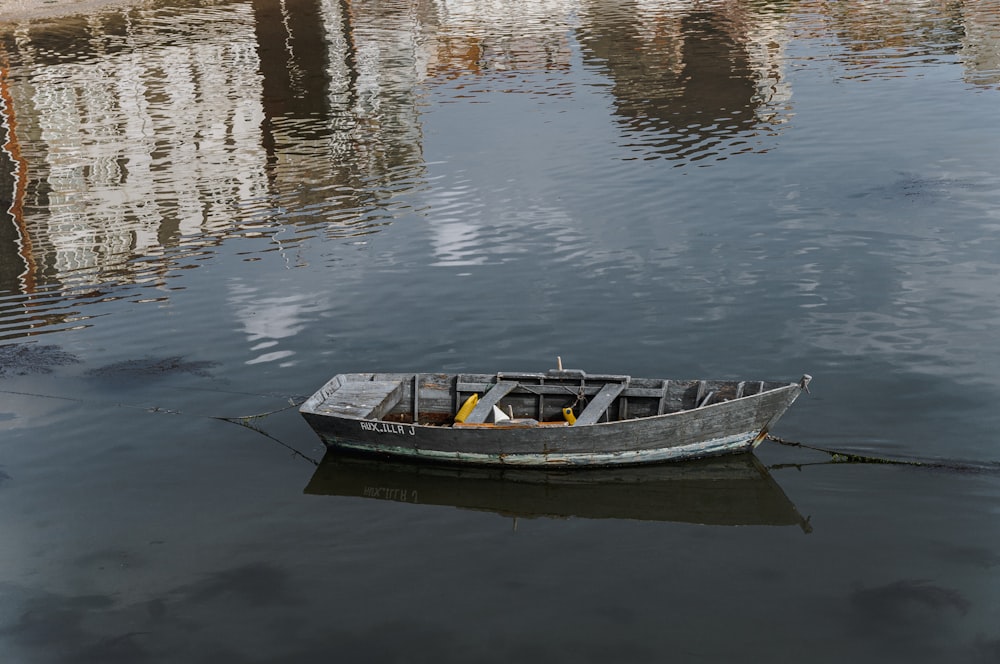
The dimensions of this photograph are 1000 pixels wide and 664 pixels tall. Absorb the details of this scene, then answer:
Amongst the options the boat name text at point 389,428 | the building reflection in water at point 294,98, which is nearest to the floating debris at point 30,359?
the building reflection in water at point 294,98

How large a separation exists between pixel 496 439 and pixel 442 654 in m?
5.81

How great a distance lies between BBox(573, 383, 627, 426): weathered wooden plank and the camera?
2242 cm

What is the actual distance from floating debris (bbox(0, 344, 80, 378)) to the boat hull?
33.2ft

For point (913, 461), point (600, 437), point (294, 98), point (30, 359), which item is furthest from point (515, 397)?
point (294, 98)

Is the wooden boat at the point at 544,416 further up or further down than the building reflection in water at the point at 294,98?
further down

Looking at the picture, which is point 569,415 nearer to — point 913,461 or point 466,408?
point 466,408

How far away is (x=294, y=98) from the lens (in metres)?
60.8

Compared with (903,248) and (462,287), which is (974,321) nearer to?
(903,248)

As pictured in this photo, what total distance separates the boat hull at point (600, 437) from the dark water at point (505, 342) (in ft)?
1.86

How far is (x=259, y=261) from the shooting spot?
1406 inches

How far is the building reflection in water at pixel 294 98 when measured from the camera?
130 ft

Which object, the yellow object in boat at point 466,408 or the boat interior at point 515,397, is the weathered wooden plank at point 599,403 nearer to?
the boat interior at point 515,397

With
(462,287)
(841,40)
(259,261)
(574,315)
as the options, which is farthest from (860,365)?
(841,40)

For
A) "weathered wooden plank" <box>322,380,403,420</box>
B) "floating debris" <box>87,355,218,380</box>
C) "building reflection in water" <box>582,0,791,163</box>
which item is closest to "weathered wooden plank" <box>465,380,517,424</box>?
"weathered wooden plank" <box>322,380,403,420</box>
